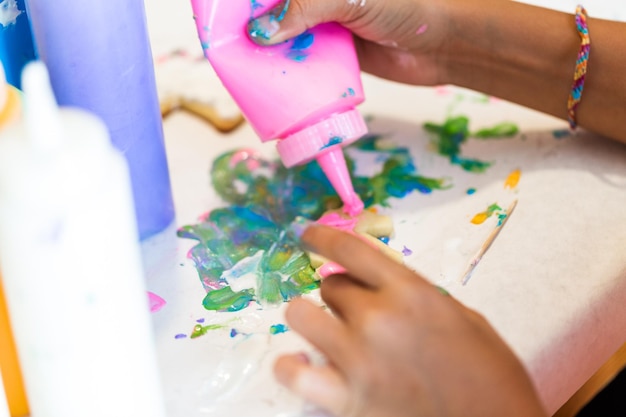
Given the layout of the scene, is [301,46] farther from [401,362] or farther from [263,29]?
[401,362]

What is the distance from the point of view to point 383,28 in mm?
594

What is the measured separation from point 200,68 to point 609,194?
385 mm

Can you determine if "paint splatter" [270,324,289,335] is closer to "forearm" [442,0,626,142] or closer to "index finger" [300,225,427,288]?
"index finger" [300,225,427,288]

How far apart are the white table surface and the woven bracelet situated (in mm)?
28

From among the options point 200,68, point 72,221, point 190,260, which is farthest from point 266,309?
point 200,68

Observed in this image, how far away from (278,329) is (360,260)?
0.33 feet

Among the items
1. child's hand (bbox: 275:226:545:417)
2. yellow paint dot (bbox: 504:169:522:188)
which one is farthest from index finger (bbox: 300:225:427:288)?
yellow paint dot (bbox: 504:169:522:188)

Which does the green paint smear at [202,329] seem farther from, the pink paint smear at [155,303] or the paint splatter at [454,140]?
the paint splatter at [454,140]

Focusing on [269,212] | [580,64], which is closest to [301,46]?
[269,212]

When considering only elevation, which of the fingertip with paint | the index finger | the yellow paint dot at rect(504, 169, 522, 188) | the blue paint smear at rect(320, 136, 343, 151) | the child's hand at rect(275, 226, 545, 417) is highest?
the fingertip with paint

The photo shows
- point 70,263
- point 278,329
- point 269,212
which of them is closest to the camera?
point 70,263

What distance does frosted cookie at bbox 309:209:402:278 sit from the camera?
1.68 ft

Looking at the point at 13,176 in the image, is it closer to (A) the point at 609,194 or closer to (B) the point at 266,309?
(B) the point at 266,309

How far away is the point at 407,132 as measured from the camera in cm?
65
